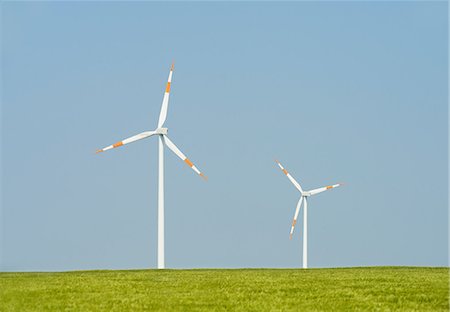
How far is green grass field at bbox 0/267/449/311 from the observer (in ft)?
72.1

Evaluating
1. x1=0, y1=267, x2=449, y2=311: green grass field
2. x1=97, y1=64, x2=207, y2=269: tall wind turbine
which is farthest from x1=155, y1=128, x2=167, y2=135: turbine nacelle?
x1=0, y1=267, x2=449, y2=311: green grass field

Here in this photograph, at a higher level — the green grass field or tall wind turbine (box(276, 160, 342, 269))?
tall wind turbine (box(276, 160, 342, 269))

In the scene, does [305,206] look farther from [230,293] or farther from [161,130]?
[230,293]

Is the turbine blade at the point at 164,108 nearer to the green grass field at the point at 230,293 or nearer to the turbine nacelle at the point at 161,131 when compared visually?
the turbine nacelle at the point at 161,131

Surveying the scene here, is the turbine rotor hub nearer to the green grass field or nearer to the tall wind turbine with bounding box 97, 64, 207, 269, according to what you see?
the tall wind turbine with bounding box 97, 64, 207, 269

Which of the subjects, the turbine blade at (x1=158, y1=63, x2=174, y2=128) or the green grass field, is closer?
the green grass field

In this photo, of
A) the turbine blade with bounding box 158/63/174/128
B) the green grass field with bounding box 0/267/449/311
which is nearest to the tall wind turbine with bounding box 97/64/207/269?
the turbine blade with bounding box 158/63/174/128

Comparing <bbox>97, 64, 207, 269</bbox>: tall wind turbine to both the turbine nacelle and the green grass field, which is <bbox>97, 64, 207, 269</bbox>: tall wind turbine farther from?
the green grass field

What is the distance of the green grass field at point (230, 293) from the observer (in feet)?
72.1

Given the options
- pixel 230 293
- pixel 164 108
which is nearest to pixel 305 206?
pixel 164 108

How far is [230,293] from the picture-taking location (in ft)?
79.6

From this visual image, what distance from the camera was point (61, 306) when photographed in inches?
882

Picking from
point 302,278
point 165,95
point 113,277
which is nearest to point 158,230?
point 165,95

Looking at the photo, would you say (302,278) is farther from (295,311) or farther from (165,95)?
(165,95)
